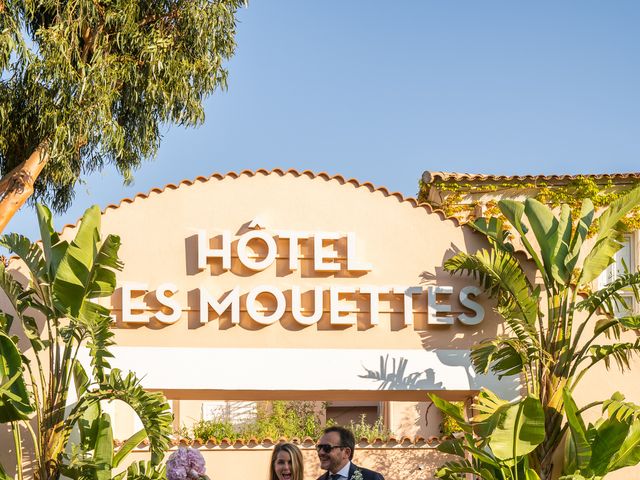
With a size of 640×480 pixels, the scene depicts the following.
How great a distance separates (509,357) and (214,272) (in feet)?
12.6

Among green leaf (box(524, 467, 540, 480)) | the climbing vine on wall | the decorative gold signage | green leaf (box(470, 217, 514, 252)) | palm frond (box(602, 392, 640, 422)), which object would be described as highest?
the climbing vine on wall

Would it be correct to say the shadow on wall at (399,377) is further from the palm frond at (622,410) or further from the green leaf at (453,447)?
the palm frond at (622,410)

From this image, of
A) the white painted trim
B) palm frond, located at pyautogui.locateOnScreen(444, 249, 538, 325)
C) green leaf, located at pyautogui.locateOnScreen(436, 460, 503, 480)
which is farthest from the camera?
the white painted trim

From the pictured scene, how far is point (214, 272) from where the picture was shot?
12.8 m

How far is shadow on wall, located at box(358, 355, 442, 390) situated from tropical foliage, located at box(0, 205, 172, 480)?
3.04 m

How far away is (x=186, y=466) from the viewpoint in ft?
21.2

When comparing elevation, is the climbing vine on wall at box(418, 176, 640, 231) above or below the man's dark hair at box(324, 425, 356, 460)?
above

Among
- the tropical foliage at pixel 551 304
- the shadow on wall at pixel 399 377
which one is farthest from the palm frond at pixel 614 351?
the shadow on wall at pixel 399 377

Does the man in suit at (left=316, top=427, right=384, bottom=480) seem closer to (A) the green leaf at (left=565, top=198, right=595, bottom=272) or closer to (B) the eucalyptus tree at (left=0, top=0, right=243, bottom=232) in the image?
(A) the green leaf at (left=565, top=198, right=595, bottom=272)

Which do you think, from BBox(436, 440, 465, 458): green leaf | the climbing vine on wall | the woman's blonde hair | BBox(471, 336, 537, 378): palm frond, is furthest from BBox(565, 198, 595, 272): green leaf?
the woman's blonde hair

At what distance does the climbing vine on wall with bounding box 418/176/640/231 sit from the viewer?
51.3ft

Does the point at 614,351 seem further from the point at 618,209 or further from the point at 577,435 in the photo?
the point at 618,209

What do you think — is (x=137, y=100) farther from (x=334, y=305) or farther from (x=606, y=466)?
(x=606, y=466)

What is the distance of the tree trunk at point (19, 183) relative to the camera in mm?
15000
